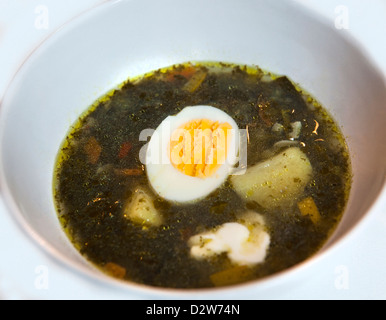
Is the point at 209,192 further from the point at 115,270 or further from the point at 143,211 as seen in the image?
the point at 115,270

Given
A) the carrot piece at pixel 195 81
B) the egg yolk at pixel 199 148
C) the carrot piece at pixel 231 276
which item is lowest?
the carrot piece at pixel 231 276

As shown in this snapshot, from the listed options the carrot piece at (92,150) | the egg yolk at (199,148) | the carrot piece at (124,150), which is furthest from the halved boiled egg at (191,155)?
the carrot piece at (92,150)

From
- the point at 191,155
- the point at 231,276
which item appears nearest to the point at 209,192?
the point at 191,155

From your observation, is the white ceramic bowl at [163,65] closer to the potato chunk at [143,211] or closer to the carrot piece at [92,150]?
the carrot piece at [92,150]

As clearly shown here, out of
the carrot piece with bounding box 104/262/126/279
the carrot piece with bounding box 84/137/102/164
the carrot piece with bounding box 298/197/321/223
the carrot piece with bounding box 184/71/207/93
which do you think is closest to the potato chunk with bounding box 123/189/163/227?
the carrot piece with bounding box 104/262/126/279

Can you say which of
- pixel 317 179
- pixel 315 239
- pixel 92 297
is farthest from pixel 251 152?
pixel 92 297
